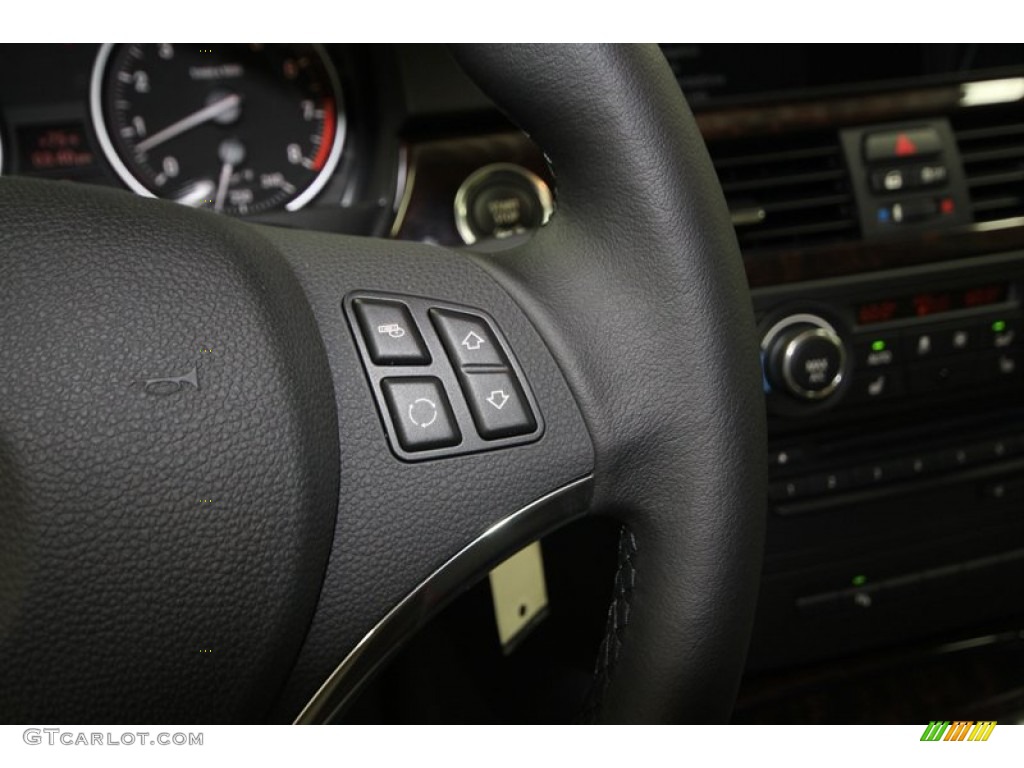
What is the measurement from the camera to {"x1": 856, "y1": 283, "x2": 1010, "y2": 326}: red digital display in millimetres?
936

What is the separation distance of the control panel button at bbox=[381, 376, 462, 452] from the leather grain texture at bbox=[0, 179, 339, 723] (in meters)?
0.03

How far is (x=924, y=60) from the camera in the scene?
1132 mm

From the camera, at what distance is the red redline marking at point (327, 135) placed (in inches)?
39.6

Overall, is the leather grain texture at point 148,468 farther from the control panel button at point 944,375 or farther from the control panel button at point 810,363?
the control panel button at point 944,375

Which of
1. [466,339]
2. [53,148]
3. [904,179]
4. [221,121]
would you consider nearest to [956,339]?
[904,179]

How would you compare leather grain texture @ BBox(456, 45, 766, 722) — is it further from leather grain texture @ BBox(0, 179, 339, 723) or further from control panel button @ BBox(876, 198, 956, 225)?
control panel button @ BBox(876, 198, 956, 225)

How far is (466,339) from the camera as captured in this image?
498mm

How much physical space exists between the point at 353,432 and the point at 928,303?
701 millimetres

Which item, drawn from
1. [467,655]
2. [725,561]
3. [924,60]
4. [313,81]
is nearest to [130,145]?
[313,81]

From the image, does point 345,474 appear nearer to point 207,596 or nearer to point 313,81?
point 207,596

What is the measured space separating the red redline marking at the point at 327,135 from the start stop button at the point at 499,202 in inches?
7.0

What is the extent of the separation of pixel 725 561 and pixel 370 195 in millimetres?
607

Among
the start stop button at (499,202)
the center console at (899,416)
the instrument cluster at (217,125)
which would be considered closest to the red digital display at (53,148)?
the instrument cluster at (217,125)

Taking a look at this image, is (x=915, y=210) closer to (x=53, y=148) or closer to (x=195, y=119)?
(x=195, y=119)
